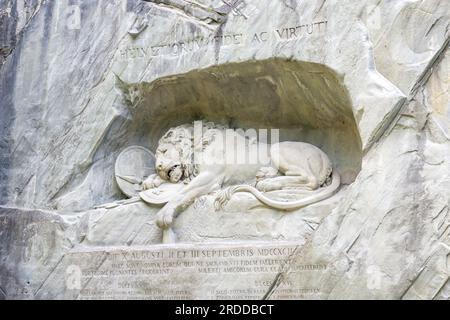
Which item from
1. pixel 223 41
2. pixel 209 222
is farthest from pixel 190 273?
pixel 223 41

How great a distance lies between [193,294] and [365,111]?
2.06 meters

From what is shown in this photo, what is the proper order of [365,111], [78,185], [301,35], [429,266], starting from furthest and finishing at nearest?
1. [78,185]
2. [301,35]
3. [365,111]
4. [429,266]

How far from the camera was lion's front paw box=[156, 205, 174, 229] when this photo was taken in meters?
6.59

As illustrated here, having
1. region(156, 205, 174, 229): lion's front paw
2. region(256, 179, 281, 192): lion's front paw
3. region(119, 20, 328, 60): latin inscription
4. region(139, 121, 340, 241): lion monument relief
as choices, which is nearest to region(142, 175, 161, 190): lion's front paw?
region(139, 121, 340, 241): lion monument relief

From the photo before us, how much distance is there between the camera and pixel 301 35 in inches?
247

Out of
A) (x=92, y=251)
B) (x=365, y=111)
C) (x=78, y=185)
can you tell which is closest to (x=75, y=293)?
(x=92, y=251)

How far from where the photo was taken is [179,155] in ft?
22.8

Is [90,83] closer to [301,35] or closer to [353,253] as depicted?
[301,35]

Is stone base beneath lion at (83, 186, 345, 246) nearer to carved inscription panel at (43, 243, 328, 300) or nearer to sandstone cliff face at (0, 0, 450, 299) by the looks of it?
sandstone cliff face at (0, 0, 450, 299)

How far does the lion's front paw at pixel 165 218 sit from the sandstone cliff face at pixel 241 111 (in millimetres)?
134

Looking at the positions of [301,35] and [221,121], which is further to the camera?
[221,121]

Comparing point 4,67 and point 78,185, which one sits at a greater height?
point 4,67

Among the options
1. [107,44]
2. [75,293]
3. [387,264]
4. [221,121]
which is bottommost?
[75,293]

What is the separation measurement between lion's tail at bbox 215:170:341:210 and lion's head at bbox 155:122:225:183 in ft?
1.56
